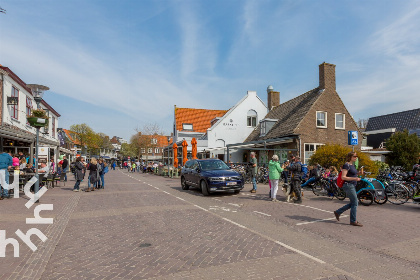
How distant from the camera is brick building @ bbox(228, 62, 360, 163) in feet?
73.5

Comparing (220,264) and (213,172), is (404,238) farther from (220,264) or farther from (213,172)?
(213,172)

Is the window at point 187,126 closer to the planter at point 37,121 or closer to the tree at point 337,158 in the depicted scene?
the tree at point 337,158

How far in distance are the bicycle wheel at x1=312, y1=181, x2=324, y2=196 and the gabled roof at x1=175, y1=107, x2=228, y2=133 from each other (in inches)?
1124

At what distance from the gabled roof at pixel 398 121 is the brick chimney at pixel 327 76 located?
1911 centimetres

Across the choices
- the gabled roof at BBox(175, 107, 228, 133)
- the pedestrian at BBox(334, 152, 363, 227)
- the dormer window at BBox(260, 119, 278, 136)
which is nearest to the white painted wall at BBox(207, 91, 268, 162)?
the dormer window at BBox(260, 119, 278, 136)

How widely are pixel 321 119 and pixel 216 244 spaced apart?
2100cm

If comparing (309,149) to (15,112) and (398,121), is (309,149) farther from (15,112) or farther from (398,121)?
(398,121)

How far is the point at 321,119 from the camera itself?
2395 centimetres

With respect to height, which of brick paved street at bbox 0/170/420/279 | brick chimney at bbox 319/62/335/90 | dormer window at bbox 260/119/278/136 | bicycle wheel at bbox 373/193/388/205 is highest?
brick chimney at bbox 319/62/335/90

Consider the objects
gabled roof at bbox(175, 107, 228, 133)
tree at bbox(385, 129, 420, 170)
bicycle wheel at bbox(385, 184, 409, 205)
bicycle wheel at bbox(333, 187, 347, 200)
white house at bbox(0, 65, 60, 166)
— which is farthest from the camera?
gabled roof at bbox(175, 107, 228, 133)

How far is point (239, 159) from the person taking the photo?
31.3 m

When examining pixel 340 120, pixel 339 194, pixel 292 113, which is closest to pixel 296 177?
pixel 339 194

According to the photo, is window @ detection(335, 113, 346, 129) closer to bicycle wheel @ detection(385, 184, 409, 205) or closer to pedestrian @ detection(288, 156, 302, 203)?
bicycle wheel @ detection(385, 184, 409, 205)

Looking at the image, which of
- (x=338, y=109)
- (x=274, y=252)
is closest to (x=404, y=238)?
(x=274, y=252)
